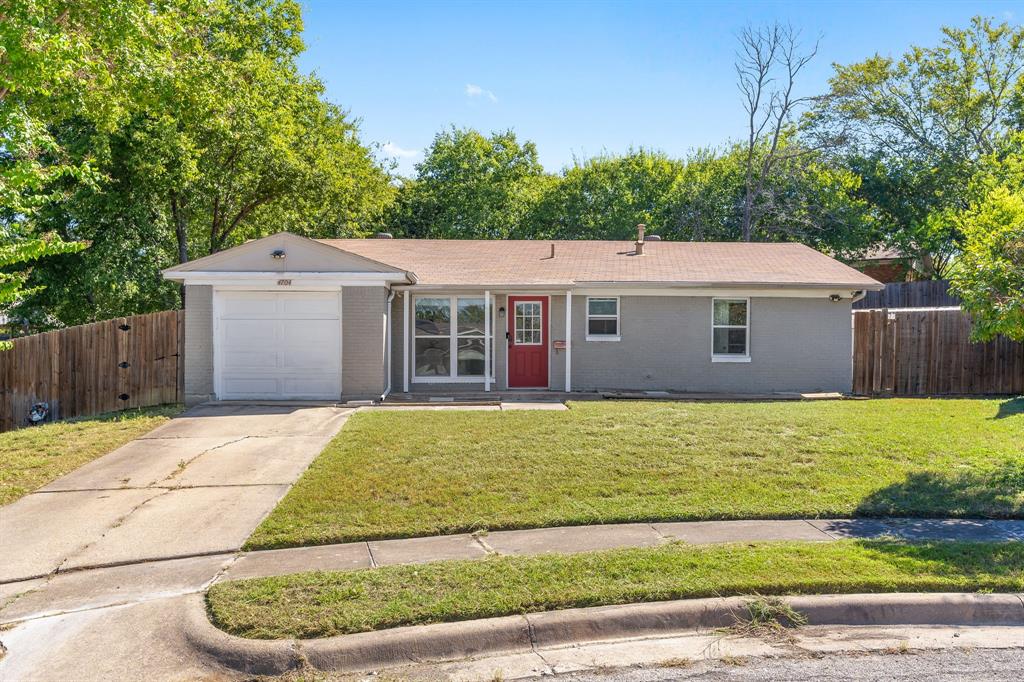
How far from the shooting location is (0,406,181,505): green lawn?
8.62 metres

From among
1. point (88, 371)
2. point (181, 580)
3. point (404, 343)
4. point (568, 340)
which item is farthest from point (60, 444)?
point (568, 340)

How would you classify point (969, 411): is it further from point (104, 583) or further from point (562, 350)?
point (104, 583)

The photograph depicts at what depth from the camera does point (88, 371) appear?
13836 millimetres

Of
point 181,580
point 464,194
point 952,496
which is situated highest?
point 464,194

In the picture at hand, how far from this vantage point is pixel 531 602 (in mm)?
5062

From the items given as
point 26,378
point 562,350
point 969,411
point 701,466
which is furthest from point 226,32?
point 969,411

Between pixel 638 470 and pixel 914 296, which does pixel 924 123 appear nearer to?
pixel 914 296

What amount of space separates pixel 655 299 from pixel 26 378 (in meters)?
12.7

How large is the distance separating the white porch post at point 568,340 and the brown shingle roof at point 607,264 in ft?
1.45

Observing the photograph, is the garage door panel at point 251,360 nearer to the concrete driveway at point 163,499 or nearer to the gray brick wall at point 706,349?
the concrete driveway at point 163,499

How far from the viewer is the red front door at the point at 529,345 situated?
51.7 ft

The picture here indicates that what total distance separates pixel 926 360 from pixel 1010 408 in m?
3.07

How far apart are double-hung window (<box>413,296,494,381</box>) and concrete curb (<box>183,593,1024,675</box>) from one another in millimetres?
10553

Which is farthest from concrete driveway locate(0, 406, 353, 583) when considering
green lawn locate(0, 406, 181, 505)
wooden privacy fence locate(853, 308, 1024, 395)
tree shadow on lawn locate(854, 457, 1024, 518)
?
wooden privacy fence locate(853, 308, 1024, 395)
